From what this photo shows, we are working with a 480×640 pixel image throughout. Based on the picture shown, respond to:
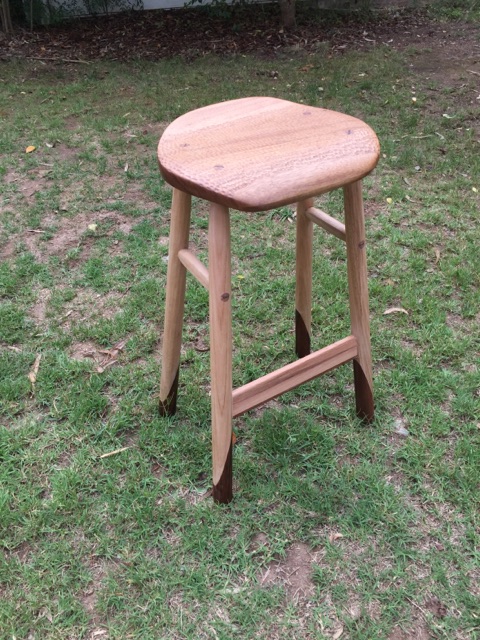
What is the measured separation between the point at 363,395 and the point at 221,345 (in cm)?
65

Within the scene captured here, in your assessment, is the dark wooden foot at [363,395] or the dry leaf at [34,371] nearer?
the dark wooden foot at [363,395]

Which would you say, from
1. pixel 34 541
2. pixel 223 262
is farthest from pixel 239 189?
pixel 34 541

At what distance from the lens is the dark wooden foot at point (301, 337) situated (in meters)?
2.06

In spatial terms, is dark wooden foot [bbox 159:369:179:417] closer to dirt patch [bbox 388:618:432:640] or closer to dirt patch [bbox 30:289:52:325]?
dirt patch [bbox 30:289:52:325]

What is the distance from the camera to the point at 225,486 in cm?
160

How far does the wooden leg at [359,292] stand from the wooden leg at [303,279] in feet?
0.83

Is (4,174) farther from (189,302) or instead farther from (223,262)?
(223,262)

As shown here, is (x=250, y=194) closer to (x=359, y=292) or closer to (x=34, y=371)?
(x=359, y=292)

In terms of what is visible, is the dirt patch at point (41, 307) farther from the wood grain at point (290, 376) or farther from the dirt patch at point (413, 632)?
the dirt patch at point (413, 632)

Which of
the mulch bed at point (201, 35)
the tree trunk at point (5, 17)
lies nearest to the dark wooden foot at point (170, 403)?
the mulch bed at point (201, 35)

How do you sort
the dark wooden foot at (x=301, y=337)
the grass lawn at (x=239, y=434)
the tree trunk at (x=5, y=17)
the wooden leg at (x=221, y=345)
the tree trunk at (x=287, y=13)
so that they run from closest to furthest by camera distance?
the wooden leg at (x=221, y=345) < the grass lawn at (x=239, y=434) < the dark wooden foot at (x=301, y=337) < the tree trunk at (x=5, y=17) < the tree trunk at (x=287, y=13)

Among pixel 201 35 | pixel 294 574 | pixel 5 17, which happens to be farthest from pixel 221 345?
pixel 5 17

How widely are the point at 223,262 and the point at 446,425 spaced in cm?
104

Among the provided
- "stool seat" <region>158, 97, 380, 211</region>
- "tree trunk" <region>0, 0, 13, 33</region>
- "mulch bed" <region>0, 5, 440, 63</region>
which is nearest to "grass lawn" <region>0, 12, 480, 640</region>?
"stool seat" <region>158, 97, 380, 211</region>
